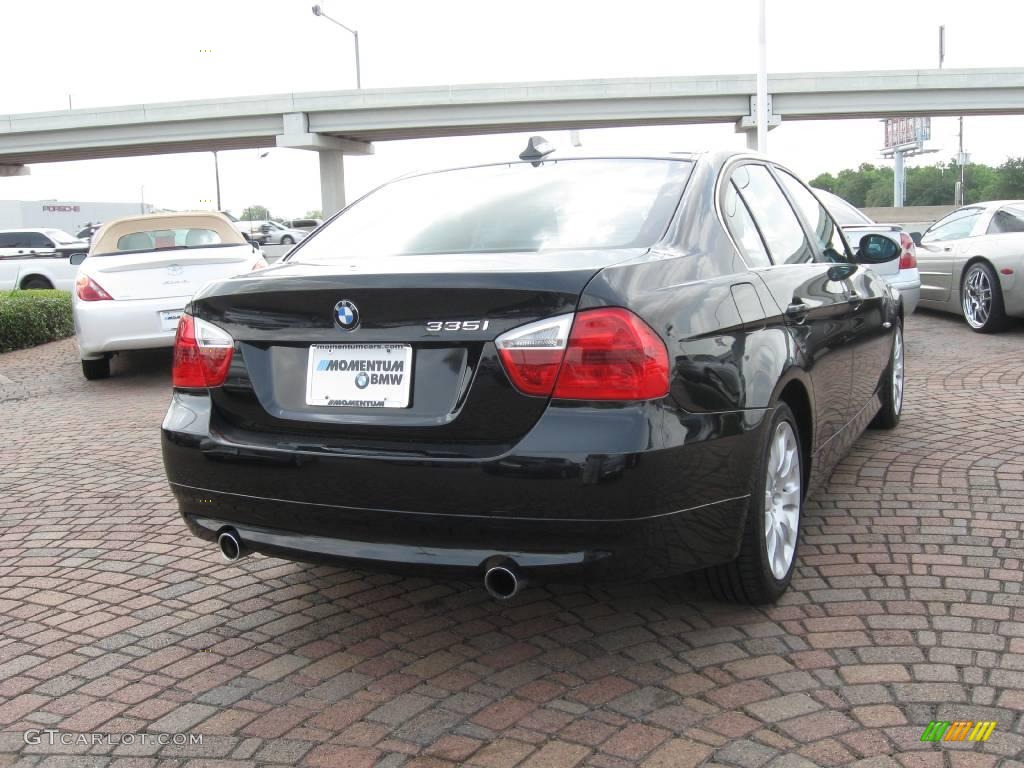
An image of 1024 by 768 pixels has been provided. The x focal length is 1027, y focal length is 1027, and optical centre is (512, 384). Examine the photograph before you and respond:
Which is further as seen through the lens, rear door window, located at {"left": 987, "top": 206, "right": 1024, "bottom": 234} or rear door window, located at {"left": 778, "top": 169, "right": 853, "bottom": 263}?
rear door window, located at {"left": 987, "top": 206, "right": 1024, "bottom": 234}

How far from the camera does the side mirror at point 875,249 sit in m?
4.84

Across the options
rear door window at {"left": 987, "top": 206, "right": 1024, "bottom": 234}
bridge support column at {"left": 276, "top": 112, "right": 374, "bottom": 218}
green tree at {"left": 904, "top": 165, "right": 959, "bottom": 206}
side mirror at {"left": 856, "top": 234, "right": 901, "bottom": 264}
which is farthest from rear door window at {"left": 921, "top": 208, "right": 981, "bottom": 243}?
green tree at {"left": 904, "top": 165, "right": 959, "bottom": 206}

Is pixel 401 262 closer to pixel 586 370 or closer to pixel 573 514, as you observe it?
pixel 586 370

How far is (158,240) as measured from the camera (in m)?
9.45

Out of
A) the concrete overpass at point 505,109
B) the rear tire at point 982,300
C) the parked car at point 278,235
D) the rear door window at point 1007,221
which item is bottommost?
the rear tire at point 982,300

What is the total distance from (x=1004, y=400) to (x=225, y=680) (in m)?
5.67

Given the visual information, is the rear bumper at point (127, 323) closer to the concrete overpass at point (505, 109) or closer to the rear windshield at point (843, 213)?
the rear windshield at point (843, 213)

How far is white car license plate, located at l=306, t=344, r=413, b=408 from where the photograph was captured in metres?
2.85

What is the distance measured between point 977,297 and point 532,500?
29.9 feet

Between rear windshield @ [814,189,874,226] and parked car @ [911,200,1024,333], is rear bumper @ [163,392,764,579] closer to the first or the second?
rear windshield @ [814,189,874,226]

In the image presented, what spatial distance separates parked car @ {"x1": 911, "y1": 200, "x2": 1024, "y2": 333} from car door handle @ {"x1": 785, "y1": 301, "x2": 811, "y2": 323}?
710cm

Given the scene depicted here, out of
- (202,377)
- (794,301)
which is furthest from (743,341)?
(202,377)

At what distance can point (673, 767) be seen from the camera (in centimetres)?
249

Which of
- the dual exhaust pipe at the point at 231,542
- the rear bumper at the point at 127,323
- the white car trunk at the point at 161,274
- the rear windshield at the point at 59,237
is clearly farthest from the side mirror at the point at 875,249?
the rear windshield at the point at 59,237
